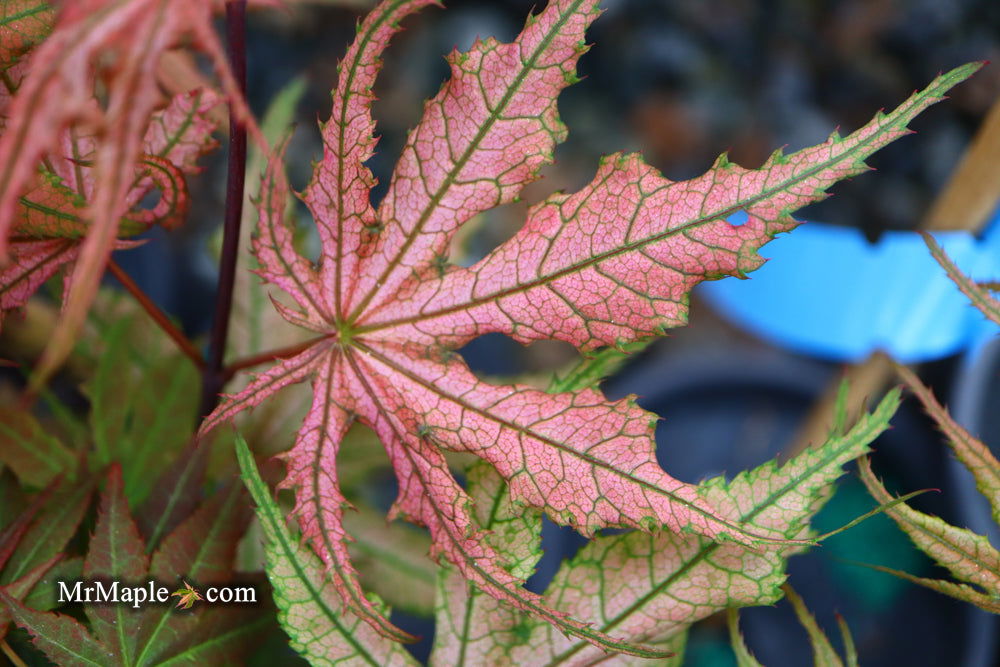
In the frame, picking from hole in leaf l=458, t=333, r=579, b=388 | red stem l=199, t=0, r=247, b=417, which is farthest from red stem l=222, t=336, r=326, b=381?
hole in leaf l=458, t=333, r=579, b=388

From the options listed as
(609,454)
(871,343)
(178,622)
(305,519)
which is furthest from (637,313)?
(871,343)

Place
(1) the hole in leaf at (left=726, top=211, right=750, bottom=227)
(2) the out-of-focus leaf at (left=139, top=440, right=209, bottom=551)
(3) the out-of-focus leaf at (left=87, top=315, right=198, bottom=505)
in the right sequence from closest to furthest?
(1) the hole in leaf at (left=726, top=211, right=750, bottom=227)
(2) the out-of-focus leaf at (left=139, top=440, right=209, bottom=551)
(3) the out-of-focus leaf at (left=87, top=315, right=198, bottom=505)

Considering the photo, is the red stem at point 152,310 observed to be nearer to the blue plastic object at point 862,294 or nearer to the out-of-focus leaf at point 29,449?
the out-of-focus leaf at point 29,449

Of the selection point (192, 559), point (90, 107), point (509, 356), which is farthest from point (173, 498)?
point (509, 356)

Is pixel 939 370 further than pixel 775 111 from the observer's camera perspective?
No

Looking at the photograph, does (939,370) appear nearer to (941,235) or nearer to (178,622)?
(941,235)

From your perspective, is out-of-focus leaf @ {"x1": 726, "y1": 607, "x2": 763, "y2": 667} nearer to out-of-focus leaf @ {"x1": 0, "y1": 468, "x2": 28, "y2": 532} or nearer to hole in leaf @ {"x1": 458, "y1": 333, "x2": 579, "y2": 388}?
out-of-focus leaf @ {"x1": 0, "y1": 468, "x2": 28, "y2": 532}
